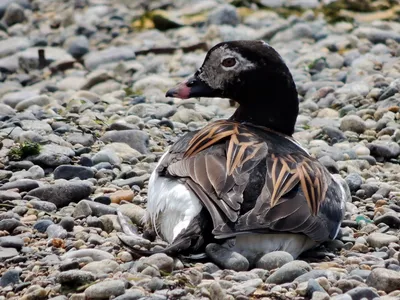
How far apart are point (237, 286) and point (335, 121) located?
5549 millimetres

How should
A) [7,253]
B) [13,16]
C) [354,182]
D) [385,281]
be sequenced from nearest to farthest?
[385,281], [7,253], [354,182], [13,16]

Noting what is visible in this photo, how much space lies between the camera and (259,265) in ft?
20.6

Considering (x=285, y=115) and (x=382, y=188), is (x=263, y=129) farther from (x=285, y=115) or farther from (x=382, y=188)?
(x=382, y=188)

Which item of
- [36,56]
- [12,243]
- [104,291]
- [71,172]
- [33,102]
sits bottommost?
[36,56]

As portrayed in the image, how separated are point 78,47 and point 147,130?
19.5 ft

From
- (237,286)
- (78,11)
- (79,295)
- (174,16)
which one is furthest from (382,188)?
(78,11)

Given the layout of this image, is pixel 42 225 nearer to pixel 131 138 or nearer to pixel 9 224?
pixel 9 224

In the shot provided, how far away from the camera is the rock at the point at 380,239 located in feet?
22.4

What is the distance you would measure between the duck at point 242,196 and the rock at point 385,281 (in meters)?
0.83

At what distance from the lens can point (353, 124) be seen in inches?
416

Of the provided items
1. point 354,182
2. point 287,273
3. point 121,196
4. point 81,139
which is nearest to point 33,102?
point 81,139

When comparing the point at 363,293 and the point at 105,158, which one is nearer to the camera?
the point at 363,293

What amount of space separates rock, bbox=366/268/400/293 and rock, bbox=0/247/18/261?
7.70 feet

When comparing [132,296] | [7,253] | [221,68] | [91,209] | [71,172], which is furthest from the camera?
[71,172]
